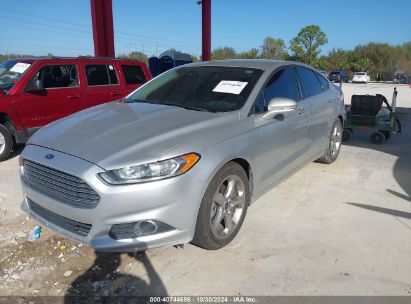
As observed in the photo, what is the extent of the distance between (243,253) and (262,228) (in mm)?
536

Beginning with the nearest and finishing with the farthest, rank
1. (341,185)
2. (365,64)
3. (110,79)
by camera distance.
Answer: (341,185)
(110,79)
(365,64)

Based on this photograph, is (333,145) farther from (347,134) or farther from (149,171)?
(149,171)

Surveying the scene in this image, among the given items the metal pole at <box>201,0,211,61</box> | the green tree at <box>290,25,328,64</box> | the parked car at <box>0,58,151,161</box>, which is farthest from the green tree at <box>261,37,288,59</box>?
the parked car at <box>0,58,151,161</box>

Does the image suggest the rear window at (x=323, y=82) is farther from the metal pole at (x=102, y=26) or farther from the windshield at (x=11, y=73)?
the metal pole at (x=102, y=26)

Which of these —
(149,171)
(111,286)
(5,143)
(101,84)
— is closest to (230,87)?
(149,171)

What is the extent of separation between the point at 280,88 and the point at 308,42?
261 ft

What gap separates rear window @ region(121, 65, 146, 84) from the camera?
7.82m

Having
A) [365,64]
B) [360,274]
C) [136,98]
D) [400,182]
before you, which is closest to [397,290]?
[360,274]

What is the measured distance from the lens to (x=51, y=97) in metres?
6.71

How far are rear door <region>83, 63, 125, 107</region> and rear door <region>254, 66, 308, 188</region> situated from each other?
396 cm

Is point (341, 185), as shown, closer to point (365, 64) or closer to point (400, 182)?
point (400, 182)

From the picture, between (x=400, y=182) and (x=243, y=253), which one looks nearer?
(x=243, y=253)

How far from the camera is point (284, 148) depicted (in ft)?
13.8

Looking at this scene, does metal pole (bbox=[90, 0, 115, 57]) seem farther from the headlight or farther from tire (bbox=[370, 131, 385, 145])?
the headlight
